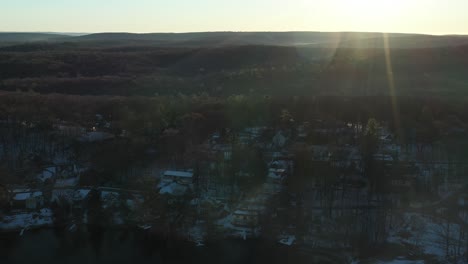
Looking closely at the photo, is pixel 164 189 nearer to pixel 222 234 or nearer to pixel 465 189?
pixel 222 234

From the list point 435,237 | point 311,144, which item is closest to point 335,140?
point 311,144

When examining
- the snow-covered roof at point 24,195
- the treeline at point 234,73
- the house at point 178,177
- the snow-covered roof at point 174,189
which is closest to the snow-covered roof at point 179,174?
the house at point 178,177

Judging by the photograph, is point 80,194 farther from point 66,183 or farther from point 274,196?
point 274,196

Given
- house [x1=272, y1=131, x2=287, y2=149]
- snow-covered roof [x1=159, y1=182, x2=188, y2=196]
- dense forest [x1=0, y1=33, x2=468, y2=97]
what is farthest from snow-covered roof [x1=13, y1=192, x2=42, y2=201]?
dense forest [x1=0, y1=33, x2=468, y2=97]

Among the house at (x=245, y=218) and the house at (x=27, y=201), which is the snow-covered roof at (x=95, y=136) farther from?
the house at (x=245, y=218)

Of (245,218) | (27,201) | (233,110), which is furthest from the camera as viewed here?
(233,110)

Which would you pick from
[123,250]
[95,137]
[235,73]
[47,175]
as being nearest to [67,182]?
[47,175]
